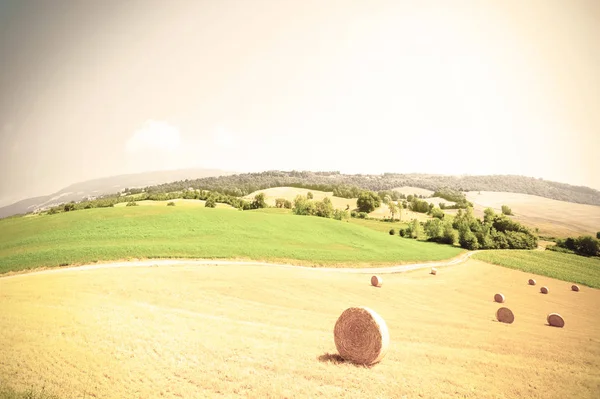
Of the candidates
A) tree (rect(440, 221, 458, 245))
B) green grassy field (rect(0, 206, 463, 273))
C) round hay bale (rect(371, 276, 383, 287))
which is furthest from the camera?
tree (rect(440, 221, 458, 245))

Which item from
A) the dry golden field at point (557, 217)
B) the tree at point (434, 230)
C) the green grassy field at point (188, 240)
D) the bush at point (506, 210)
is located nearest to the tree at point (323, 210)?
the tree at point (434, 230)

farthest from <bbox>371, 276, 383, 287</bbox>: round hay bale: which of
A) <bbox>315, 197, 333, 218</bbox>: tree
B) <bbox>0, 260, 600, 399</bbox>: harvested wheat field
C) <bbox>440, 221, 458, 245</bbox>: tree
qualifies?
<bbox>315, 197, 333, 218</bbox>: tree

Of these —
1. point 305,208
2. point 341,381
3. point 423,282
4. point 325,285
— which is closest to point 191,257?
point 325,285

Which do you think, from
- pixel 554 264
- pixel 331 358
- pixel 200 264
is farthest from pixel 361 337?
pixel 554 264

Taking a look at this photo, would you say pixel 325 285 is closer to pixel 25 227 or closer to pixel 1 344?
pixel 1 344

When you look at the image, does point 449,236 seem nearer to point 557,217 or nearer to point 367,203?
point 557,217

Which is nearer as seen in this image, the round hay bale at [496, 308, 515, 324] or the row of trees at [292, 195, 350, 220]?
the round hay bale at [496, 308, 515, 324]

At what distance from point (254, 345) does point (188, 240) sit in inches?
1426

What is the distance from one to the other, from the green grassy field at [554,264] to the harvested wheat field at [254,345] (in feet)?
94.1

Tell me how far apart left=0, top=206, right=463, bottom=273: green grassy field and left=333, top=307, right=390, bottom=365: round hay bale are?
95.3 ft

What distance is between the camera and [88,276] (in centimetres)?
2531

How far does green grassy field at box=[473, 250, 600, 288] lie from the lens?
45.9 meters

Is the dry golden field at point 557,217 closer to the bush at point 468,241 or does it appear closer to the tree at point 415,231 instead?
the bush at point 468,241

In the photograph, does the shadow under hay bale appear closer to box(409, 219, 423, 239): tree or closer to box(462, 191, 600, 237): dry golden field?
box(409, 219, 423, 239): tree
